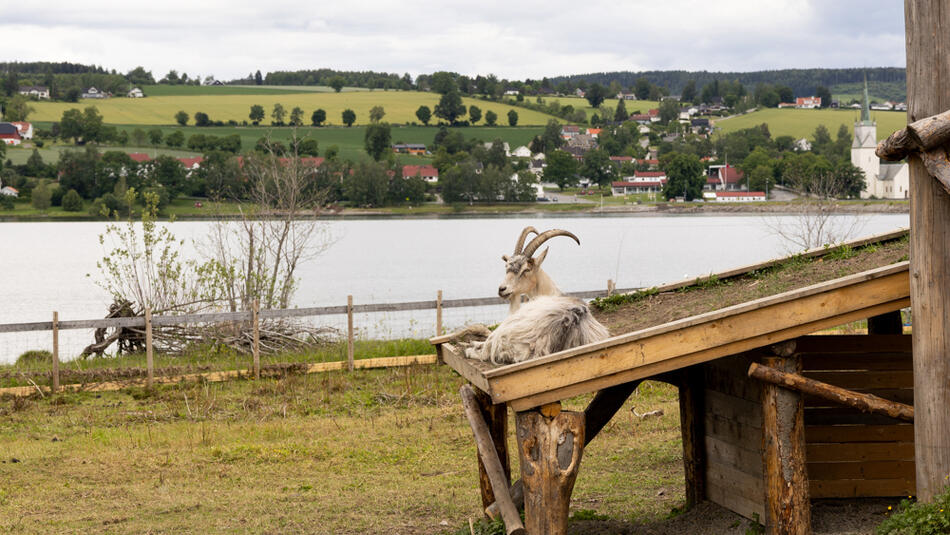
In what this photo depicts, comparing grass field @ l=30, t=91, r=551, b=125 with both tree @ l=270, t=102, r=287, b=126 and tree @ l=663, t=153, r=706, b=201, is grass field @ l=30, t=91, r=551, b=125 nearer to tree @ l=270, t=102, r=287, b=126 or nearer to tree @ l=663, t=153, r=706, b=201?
tree @ l=270, t=102, r=287, b=126

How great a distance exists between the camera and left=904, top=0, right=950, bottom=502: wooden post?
251 inches

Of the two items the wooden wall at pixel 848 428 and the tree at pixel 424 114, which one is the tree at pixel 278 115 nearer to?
the tree at pixel 424 114

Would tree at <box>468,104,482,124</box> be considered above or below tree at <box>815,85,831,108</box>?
below

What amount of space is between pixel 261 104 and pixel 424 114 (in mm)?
20578

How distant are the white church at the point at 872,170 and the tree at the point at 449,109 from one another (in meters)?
48.0

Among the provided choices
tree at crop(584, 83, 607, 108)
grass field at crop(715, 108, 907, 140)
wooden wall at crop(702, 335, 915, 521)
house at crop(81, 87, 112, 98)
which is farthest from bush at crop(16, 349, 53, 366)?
tree at crop(584, 83, 607, 108)

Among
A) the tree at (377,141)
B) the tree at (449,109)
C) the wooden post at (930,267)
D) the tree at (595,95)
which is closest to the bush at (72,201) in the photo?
the tree at (377,141)

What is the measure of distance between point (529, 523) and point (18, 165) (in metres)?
79.3

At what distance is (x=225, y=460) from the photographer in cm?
1154

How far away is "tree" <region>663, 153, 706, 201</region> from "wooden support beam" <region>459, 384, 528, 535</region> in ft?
330

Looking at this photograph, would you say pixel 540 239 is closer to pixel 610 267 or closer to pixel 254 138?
pixel 610 267

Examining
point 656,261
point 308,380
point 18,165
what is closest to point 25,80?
point 18,165

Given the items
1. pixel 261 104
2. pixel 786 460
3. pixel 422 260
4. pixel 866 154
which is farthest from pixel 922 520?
pixel 261 104

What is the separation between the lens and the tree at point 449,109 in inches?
4961
